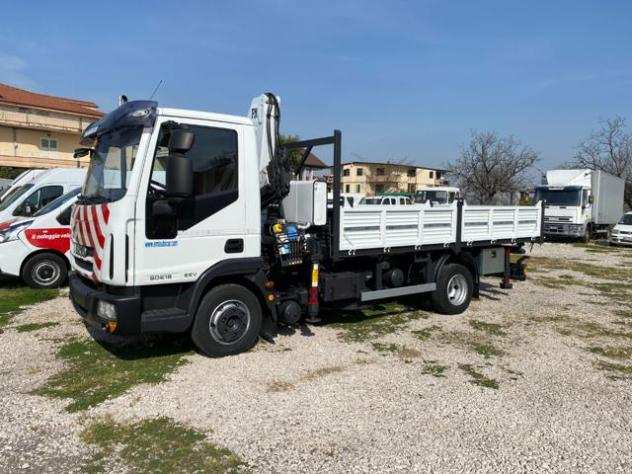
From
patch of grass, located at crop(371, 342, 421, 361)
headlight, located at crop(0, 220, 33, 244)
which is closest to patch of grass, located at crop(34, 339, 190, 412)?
patch of grass, located at crop(371, 342, 421, 361)

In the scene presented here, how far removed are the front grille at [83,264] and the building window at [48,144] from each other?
46.7 metres

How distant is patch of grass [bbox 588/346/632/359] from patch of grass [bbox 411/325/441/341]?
6.46 feet

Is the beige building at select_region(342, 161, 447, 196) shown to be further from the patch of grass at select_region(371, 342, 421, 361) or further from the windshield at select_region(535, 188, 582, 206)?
the patch of grass at select_region(371, 342, 421, 361)

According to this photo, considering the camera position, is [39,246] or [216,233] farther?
[39,246]

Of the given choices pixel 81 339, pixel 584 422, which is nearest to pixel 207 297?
pixel 81 339

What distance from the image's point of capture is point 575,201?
23.9 meters

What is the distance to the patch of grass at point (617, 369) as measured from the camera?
18.5 ft

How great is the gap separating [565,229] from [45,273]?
21.8 metres

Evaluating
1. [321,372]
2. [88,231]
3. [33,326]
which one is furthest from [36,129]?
[321,372]

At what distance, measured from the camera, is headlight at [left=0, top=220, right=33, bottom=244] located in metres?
9.53

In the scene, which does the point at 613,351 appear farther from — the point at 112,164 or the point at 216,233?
the point at 112,164

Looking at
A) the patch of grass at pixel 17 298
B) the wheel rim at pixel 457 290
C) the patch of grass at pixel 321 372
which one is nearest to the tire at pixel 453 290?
the wheel rim at pixel 457 290

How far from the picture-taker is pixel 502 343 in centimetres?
679

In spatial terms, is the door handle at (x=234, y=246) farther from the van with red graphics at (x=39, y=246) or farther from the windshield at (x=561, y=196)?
the windshield at (x=561, y=196)
